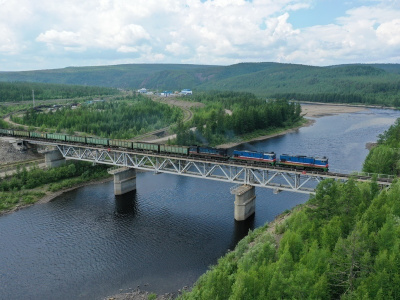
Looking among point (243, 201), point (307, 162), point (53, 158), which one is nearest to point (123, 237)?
A: point (243, 201)

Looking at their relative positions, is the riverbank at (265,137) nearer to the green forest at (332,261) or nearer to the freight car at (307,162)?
the freight car at (307,162)

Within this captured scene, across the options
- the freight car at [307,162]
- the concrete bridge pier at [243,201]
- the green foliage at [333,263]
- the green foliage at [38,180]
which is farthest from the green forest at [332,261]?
the green foliage at [38,180]

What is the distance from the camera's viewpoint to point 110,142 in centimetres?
7444

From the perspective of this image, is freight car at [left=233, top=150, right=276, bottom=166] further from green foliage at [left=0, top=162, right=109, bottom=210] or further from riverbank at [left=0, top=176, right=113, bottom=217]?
green foliage at [left=0, top=162, right=109, bottom=210]

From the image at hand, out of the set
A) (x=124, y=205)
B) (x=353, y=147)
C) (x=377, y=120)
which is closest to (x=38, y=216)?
(x=124, y=205)

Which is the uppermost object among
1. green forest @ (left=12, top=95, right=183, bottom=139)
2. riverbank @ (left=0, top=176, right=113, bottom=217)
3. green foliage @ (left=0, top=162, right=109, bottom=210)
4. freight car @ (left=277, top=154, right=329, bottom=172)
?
green forest @ (left=12, top=95, right=183, bottom=139)

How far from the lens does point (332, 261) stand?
1078 inches

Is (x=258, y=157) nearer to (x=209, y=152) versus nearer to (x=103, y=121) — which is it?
(x=209, y=152)

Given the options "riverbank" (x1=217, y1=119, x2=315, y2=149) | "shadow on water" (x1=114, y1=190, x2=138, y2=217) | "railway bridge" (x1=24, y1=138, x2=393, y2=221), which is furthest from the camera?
"riverbank" (x1=217, y1=119, x2=315, y2=149)

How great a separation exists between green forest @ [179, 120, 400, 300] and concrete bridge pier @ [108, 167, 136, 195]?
129ft

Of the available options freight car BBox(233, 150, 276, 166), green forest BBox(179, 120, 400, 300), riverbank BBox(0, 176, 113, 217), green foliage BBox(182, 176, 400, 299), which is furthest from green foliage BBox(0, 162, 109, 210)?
green foliage BBox(182, 176, 400, 299)

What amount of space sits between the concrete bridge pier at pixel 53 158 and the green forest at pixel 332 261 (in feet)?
190

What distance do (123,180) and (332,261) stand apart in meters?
51.1

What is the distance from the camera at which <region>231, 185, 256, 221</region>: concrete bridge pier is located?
56278 mm
